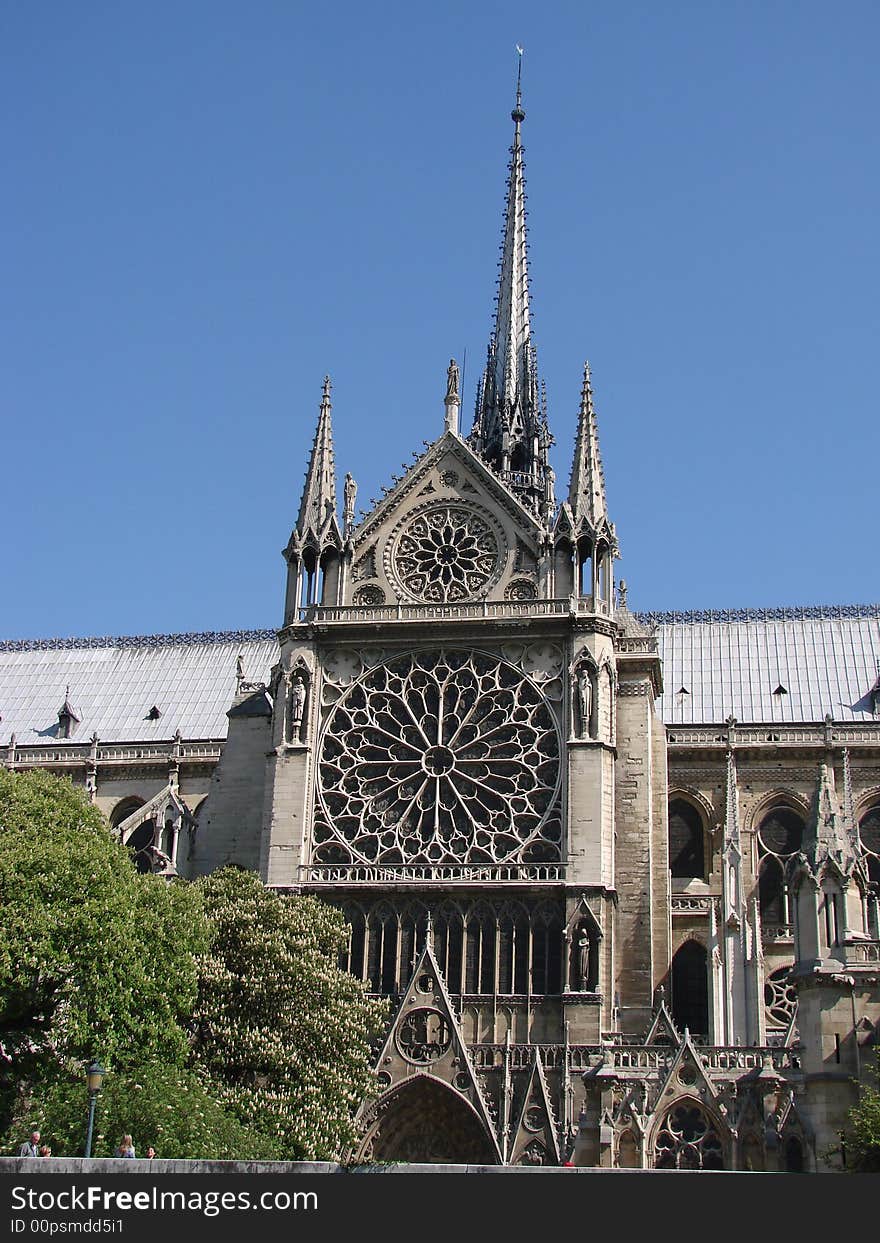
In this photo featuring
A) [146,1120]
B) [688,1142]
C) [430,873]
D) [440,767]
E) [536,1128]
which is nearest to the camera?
[146,1120]

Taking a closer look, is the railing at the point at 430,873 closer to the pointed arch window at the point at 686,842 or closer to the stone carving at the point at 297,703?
the stone carving at the point at 297,703

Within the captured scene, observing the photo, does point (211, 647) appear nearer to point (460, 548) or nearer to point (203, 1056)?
point (460, 548)

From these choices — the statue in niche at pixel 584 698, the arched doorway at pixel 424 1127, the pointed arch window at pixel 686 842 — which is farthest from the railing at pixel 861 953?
the pointed arch window at pixel 686 842

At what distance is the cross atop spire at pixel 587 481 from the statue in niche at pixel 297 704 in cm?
892

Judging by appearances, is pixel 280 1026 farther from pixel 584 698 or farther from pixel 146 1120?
pixel 584 698

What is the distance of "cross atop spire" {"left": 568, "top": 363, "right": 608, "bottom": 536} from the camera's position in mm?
48062

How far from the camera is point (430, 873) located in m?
44.7

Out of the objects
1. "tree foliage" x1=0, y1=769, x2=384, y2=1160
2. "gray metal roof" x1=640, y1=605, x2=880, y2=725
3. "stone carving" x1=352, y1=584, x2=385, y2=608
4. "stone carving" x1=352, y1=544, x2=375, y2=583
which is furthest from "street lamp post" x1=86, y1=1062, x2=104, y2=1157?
"gray metal roof" x1=640, y1=605, x2=880, y2=725

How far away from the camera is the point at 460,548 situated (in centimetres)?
4906

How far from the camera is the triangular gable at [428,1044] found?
40844 mm

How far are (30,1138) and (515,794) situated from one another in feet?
59.4

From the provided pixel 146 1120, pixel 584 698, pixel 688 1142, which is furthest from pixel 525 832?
pixel 146 1120

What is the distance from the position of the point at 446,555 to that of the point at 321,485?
179 inches
